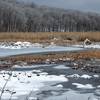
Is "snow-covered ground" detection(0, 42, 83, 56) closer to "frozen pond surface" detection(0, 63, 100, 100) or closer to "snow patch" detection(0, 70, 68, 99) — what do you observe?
"snow patch" detection(0, 70, 68, 99)

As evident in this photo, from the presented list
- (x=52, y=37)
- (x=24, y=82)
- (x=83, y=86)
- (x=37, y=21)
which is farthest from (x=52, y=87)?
(x=37, y=21)

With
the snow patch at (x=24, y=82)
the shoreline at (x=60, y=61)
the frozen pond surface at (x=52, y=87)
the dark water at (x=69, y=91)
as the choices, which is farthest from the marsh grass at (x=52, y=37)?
the dark water at (x=69, y=91)

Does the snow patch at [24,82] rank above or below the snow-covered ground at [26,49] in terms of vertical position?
above

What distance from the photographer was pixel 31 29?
104 meters

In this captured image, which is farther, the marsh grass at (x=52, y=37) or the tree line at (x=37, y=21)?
the tree line at (x=37, y=21)

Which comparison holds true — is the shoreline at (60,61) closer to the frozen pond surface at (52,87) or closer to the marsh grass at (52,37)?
the frozen pond surface at (52,87)

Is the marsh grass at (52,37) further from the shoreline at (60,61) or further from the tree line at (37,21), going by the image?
the tree line at (37,21)

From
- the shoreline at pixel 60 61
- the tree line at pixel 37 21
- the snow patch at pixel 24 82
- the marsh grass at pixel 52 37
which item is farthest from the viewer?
the tree line at pixel 37 21

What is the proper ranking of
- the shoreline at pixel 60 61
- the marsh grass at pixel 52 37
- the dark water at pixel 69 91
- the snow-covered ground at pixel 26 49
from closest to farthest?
the dark water at pixel 69 91 < the shoreline at pixel 60 61 < the snow-covered ground at pixel 26 49 < the marsh grass at pixel 52 37

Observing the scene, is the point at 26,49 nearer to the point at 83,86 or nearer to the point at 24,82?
the point at 24,82

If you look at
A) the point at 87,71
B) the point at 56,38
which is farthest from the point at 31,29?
the point at 87,71

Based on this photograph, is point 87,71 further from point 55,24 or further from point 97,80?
point 55,24

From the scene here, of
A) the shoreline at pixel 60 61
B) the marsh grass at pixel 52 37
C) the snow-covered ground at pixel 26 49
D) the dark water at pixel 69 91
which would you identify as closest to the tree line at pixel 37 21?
the marsh grass at pixel 52 37

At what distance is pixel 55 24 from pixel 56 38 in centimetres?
8413
